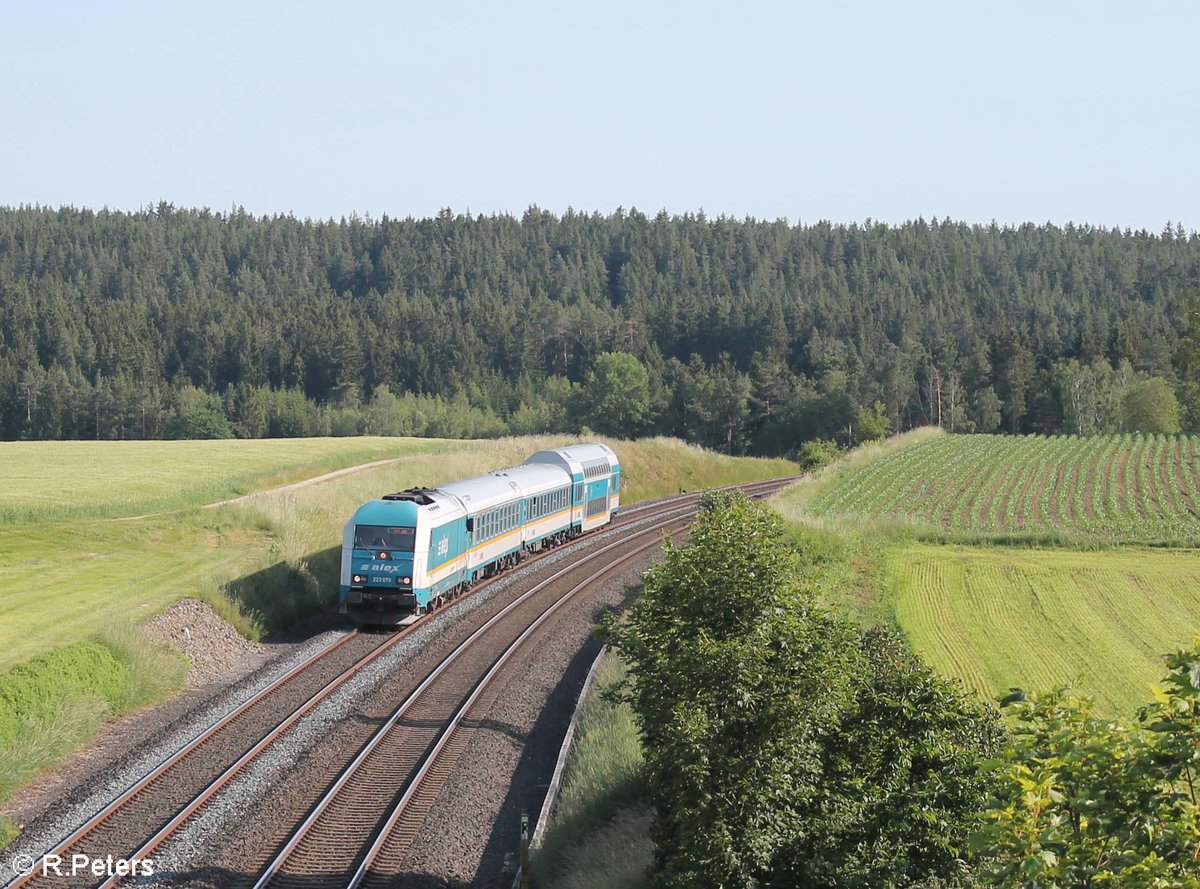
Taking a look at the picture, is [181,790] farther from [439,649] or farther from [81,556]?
[81,556]

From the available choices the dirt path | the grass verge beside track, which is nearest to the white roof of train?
the dirt path

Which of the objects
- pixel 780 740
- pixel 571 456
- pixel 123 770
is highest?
pixel 571 456

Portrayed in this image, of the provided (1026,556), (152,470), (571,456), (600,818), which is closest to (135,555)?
(571,456)

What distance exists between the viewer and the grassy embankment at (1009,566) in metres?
25.5

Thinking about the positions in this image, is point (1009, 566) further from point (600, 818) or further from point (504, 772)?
point (600, 818)

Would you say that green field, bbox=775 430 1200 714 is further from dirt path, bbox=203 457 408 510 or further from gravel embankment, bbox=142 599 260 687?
dirt path, bbox=203 457 408 510

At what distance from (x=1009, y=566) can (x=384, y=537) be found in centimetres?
2293

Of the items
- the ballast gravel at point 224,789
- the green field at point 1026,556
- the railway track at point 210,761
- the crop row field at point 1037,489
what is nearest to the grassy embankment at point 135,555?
the ballast gravel at point 224,789

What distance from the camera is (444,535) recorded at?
3047 centimetres

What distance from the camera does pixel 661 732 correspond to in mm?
13125

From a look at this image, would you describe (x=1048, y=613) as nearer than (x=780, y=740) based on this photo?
No

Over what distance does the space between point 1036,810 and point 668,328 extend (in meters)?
152

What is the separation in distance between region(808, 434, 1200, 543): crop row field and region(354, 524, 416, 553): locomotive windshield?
24945mm

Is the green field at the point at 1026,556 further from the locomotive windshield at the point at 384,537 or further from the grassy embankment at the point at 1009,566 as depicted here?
the locomotive windshield at the point at 384,537
